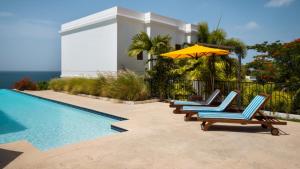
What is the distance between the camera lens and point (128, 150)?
469cm

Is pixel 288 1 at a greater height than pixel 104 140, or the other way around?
pixel 288 1

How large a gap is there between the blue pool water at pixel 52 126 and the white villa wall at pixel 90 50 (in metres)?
6.15

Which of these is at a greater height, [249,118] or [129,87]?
[129,87]

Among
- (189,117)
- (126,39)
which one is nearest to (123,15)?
(126,39)

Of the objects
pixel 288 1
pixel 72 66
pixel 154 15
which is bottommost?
pixel 72 66

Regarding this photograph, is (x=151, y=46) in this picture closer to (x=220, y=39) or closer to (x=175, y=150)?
(x=220, y=39)

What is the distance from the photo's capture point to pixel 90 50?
18469mm

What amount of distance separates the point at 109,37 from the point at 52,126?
31.5ft

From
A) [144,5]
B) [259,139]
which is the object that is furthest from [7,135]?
[144,5]

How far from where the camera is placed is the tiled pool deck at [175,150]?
4031 mm

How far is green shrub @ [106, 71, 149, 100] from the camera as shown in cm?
1191

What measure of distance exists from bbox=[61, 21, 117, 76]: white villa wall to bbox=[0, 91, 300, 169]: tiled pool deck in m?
10.8

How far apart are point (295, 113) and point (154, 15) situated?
12.3m

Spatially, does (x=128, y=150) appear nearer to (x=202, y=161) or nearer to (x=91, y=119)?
(x=202, y=161)
